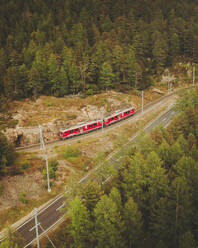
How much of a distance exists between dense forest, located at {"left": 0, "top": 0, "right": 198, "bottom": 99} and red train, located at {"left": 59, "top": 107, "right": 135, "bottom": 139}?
12.8m

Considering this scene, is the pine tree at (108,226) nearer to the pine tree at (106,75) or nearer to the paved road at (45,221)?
the paved road at (45,221)

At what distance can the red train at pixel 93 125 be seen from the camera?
5625 centimetres

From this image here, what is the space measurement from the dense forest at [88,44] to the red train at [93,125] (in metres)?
12.8

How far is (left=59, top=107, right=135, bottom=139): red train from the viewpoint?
185 feet

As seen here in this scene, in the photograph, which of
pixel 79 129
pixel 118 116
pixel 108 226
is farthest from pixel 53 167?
pixel 118 116

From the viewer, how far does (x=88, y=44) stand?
83.5m

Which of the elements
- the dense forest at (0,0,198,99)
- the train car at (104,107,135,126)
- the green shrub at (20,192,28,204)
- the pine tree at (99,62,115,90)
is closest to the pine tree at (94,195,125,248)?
the green shrub at (20,192,28,204)

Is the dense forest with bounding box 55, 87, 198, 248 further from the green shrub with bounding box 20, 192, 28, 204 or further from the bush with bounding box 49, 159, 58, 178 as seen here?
the bush with bounding box 49, 159, 58, 178

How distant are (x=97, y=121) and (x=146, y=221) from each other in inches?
1337

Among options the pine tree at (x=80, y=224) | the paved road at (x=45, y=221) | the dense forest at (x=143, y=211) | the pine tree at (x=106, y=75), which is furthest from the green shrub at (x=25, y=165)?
the pine tree at (x=106, y=75)

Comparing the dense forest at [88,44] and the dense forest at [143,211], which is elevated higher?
the dense forest at [88,44]

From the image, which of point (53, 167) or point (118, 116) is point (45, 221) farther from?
point (118, 116)

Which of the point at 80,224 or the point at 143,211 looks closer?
the point at 80,224

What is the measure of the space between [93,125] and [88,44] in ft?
132
